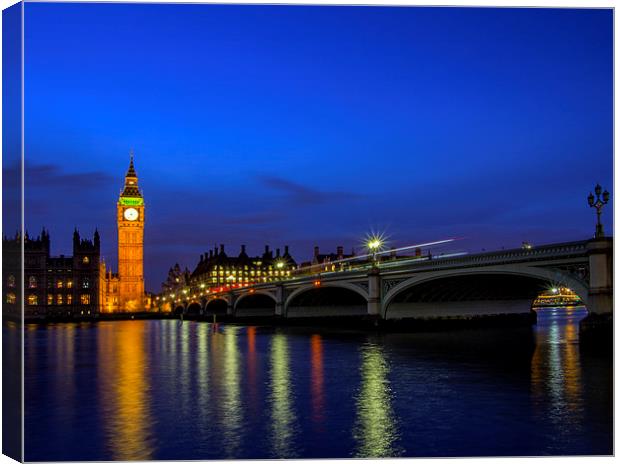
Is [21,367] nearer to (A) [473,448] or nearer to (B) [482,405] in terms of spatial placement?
(A) [473,448]

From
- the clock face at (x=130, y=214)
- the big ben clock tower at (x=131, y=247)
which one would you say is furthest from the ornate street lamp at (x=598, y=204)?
the clock face at (x=130, y=214)

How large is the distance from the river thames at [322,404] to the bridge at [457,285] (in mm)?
4069

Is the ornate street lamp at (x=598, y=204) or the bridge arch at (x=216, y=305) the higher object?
the ornate street lamp at (x=598, y=204)

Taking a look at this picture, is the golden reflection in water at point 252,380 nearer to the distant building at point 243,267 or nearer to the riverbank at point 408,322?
the riverbank at point 408,322

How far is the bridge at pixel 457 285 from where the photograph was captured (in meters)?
32.8

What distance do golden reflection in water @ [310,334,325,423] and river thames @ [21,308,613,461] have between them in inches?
3.2

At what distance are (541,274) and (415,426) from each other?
815 inches

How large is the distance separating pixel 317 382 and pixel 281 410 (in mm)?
6539

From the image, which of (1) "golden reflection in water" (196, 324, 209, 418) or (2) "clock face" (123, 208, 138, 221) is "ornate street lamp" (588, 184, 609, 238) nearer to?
(1) "golden reflection in water" (196, 324, 209, 418)

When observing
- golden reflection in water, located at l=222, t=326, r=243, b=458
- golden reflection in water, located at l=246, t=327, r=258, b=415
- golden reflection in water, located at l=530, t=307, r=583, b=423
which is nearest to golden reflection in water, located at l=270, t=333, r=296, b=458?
golden reflection in water, located at l=246, t=327, r=258, b=415

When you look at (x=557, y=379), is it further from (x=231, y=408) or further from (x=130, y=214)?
(x=130, y=214)

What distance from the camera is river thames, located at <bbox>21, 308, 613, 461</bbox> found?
16188 millimetres

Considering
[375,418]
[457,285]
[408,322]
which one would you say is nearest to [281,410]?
[375,418]

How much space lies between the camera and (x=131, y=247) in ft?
575
